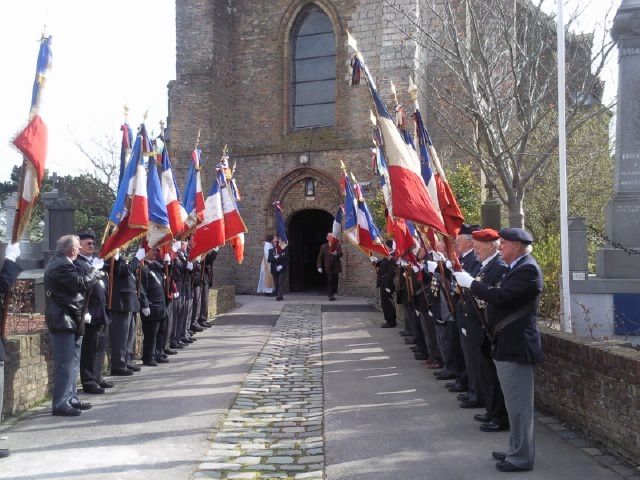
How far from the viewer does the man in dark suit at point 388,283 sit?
41.5 ft

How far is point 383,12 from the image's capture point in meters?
19.8

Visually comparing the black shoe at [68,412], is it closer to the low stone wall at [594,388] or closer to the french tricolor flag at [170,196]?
the french tricolor flag at [170,196]

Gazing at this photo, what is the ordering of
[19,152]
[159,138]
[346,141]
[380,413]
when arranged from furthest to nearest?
[346,141] < [159,138] < [380,413] < [19,152]

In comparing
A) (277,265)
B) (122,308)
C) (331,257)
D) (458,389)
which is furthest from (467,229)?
(277,265)

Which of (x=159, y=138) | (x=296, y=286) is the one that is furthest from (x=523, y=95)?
(x=296, y=286)

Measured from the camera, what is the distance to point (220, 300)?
16156 mm

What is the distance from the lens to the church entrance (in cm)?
2328

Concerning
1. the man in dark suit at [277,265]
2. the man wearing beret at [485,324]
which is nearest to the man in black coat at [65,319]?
the man wearing beret at [485,324]

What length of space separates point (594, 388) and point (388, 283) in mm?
7342

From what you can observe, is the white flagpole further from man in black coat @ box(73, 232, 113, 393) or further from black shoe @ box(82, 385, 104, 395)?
black shoe @ box(82, 385, 104, 395)

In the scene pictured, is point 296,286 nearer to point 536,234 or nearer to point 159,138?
point 536,234

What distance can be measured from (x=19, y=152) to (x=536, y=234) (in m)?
15.5

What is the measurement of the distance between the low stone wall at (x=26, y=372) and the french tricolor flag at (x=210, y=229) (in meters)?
4.11

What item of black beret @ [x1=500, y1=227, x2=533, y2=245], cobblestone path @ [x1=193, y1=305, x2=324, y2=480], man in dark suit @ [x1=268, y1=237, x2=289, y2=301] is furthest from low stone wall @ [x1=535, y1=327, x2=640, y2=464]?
man in dark suit @ [x1=268, y1=237, x2=289, y2=301]
